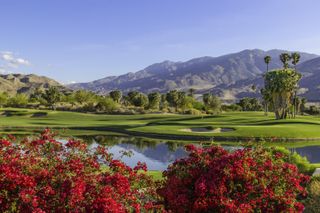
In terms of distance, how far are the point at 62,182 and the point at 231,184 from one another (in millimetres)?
4581

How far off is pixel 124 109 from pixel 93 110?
41.4ft

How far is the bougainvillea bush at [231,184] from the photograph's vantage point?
11258mm

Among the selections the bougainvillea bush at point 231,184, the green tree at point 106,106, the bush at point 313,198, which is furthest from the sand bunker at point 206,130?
the green tree at point 106,106

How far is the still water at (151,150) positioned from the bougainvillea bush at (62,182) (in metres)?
33.4

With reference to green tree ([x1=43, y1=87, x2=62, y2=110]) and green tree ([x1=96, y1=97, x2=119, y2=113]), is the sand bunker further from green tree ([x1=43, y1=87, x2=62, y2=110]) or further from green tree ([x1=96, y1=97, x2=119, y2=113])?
green tree ([x1=43, y1=87, x2=62, y2=110])

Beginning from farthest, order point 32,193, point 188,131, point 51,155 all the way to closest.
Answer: point 188,131 < point 51,155 < point 32,193

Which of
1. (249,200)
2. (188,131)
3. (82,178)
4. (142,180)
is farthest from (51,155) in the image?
(188,131)

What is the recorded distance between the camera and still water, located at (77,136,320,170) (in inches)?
1988

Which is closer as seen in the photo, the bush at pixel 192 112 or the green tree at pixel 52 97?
the bush at pixel 192 112

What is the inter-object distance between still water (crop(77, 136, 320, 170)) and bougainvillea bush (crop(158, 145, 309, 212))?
107ft

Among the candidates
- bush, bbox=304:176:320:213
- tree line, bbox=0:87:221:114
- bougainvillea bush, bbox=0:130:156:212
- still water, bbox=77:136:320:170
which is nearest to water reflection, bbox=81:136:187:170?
still water, bbox=77:136:320:170

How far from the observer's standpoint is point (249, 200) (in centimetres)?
1157

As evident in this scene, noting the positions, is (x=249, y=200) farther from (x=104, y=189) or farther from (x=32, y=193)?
(x=32, y=193)

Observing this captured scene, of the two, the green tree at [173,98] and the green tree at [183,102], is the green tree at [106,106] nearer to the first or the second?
the green tree at [183,102]
